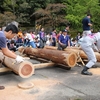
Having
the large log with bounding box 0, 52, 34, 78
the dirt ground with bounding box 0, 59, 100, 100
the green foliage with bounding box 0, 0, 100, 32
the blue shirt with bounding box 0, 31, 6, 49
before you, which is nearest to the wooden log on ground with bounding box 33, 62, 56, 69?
the dirt ground with bounding box 0, 59, 100, 100

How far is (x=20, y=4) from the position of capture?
30031mm

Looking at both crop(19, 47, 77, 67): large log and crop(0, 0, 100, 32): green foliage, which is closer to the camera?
crop(19, 47, 77, 67): large log

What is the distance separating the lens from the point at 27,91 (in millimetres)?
4785

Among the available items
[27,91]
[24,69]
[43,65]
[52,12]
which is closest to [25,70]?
[24,69]

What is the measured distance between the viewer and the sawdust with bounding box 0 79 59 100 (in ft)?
14.5

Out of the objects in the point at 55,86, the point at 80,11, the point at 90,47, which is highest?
the point at 80,11

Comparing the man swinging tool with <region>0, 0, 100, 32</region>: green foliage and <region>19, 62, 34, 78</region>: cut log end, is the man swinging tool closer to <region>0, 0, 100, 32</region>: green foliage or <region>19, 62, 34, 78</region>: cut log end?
<region>19, 62, 34, 78</region>: cut log end

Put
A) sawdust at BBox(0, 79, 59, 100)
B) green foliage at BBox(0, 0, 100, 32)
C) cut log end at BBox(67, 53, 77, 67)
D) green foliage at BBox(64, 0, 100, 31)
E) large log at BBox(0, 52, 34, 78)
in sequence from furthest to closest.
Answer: green foliage at BBox(0, 0, 100, 32), green foliage at BBox(64, 0, 100, 31), cut log end at BBox(67, 53, 77, 67), large log at BBox(0, 52, 34, 78), sawdust at BBox(0, 79, 59, 100)

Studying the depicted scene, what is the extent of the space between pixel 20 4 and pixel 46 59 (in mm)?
23624

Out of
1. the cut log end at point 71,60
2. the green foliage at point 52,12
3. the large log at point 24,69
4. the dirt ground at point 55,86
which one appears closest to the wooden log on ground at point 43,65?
the dirt ground at point 55,86

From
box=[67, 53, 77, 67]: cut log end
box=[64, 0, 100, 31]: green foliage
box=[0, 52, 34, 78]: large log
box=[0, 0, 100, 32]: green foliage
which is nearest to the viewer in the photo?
box=[0, 52, 34, 78]: large log

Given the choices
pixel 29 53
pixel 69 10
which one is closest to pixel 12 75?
pixel 29 53

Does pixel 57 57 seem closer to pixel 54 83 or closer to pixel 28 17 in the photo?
pixel 54 83

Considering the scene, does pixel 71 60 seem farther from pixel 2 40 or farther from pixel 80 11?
pixel 80 11
